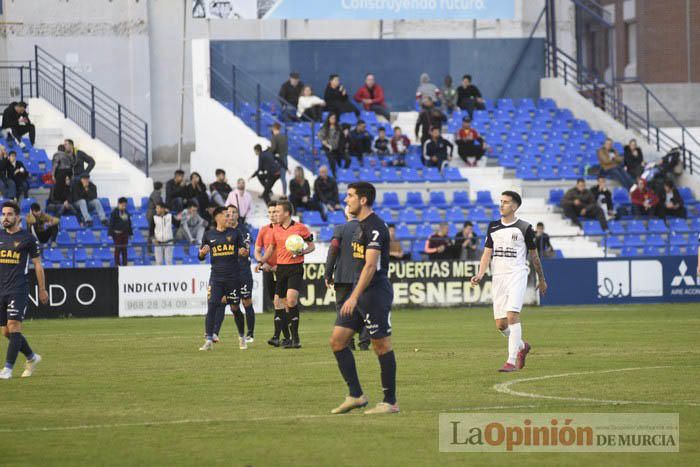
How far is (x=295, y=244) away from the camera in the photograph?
18.3 meters

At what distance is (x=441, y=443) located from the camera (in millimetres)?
9703

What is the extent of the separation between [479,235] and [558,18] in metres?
14.8

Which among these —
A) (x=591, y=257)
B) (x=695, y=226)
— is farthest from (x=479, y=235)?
(x=695, y=226)

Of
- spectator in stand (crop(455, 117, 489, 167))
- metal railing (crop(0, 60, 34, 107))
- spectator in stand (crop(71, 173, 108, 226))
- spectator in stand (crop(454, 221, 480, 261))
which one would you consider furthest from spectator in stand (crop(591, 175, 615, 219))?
metal railing (crop(0, 60, 34, 107))

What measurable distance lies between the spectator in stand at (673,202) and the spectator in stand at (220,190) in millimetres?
12164

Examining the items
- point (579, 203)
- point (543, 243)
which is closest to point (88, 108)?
point (543, 243)

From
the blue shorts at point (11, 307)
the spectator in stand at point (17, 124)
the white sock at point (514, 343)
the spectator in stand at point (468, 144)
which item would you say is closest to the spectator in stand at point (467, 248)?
the spectator in stand at point (468, 144)

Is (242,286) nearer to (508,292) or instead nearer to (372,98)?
(508,292)

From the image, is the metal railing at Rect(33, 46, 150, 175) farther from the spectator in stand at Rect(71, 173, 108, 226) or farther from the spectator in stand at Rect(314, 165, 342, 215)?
the spectator in stand at Rect(314, 165, 342, 215)

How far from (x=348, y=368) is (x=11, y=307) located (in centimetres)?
544

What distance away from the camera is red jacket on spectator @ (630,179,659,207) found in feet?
114

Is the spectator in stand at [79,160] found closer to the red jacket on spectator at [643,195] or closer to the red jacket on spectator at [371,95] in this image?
the red jacket on spectator at [371,95]

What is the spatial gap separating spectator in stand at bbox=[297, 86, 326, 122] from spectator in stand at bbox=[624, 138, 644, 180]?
29.8 feet

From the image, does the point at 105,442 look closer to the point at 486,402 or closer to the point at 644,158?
the point at 486,402
